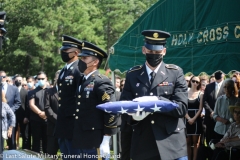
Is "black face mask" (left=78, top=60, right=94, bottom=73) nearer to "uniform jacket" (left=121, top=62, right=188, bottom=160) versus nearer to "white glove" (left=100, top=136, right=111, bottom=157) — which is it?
"white glove" (left=100, top=136, right=111, bottom=157)

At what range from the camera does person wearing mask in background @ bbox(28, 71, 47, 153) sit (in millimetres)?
12773

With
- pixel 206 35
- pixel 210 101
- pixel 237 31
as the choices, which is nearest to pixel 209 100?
pixel 210 101

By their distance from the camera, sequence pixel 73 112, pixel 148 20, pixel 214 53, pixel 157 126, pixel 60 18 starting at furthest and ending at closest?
pixel 60 18 < pixel 148 20 < pixel 214 53 < pixel 73 112 < pixel 157 126

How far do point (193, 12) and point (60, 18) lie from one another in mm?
30453

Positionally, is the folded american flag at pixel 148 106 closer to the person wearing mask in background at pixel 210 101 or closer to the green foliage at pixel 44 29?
the person wearing mask in background at pixel 210 101

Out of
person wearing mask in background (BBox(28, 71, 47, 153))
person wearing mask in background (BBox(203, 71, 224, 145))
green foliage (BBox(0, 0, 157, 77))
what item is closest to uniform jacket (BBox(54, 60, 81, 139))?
person wearing mask in background (BBox(203, 71, 224, 145))

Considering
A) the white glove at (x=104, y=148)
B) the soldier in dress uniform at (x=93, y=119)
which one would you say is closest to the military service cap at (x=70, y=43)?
the soldier in dress uniform at (x=93, y=119)

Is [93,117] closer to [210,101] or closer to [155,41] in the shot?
[155,41]

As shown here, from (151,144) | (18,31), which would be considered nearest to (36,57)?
(18,31)

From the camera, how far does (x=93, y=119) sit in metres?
7.22

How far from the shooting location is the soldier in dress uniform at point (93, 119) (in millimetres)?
7184

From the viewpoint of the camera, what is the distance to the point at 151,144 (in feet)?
19.7

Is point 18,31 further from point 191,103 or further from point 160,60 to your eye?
point 160,60

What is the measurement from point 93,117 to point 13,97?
7315 mm
